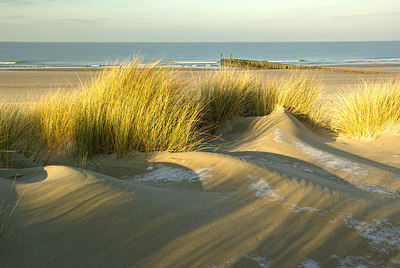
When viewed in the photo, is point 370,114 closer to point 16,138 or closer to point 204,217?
point 204,217

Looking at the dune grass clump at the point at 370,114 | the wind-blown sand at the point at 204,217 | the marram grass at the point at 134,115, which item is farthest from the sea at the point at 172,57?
the dune grass clump at the point at 370,114

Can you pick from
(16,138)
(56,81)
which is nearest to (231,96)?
(16,138)

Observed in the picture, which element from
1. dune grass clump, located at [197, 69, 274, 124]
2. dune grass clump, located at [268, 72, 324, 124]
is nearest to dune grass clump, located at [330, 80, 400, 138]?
dune grass clump, located at [268, 72, 324, 124]

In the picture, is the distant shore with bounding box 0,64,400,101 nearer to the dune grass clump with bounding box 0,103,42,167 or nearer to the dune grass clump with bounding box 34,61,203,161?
the dune grass clump with bounding box 34,61,203,161

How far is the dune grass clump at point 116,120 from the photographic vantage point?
3912mm

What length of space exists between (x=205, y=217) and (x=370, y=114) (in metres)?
4.61

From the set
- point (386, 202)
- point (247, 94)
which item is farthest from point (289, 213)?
point (247, 94)

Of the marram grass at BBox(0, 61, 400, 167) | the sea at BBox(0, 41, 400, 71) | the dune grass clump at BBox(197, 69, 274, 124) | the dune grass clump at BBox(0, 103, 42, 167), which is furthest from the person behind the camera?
the sea at BBox(0, 41, 400, 71)

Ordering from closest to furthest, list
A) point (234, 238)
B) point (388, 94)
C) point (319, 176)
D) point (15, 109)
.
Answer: point (234, 238)
point (319, 176)
point (15, 109)
point (388, 94)

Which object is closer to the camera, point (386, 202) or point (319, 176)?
point (386, 202)

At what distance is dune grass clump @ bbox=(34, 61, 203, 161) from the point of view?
3.91 meters

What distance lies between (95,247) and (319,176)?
2.18 m

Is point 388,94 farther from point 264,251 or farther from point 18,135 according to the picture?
point 18,135

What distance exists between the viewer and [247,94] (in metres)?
6.56
